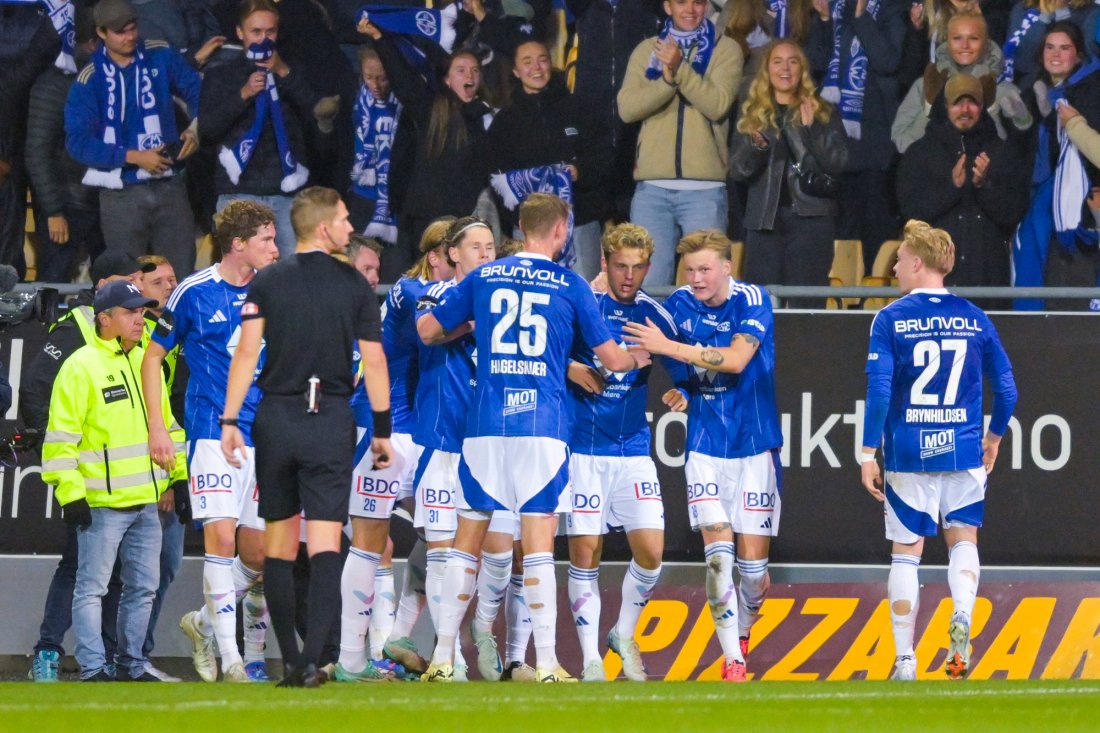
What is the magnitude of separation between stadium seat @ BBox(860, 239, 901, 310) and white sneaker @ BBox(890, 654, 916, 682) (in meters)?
3.20

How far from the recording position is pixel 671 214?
1109cm

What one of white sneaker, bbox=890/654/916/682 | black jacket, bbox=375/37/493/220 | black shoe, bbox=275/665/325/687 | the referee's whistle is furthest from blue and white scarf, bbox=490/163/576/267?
black shoe, bbox=275/665/325/687

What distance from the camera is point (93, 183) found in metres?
11.2

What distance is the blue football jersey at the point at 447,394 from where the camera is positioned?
8703 mm

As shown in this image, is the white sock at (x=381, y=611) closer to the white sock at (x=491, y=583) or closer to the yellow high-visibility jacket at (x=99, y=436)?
the white sock at (x=491, y=583)

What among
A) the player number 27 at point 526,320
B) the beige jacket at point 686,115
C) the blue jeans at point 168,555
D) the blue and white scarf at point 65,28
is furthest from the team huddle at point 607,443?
the blue and white scarf at point 65,28

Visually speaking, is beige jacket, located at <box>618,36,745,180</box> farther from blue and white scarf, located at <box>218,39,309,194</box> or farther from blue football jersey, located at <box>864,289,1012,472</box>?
blue football jersey, located at <box>864,289,1012,472</box>

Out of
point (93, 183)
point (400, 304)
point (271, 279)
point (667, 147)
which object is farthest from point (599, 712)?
point (93, 183)

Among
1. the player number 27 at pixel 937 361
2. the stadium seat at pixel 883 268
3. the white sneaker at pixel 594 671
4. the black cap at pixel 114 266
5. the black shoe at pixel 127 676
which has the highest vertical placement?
the stadium seat at pixel 883 268

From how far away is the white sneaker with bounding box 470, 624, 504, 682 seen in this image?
8711 millimetres

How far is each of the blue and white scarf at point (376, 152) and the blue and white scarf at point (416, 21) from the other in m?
0.46

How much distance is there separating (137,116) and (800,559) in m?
5.36

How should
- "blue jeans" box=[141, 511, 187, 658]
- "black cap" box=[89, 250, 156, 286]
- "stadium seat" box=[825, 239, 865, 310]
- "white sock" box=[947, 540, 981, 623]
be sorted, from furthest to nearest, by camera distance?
"stadium seat" box=[825, 239, 865, 310]
"blue jeans" box=[141, 511, 187, 658]
"black cap" box=[89, 250, 156, 286]
"white sock" box=[947, 540, 981, 623]

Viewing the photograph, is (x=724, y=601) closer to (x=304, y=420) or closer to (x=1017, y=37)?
(x=304, y=420)
